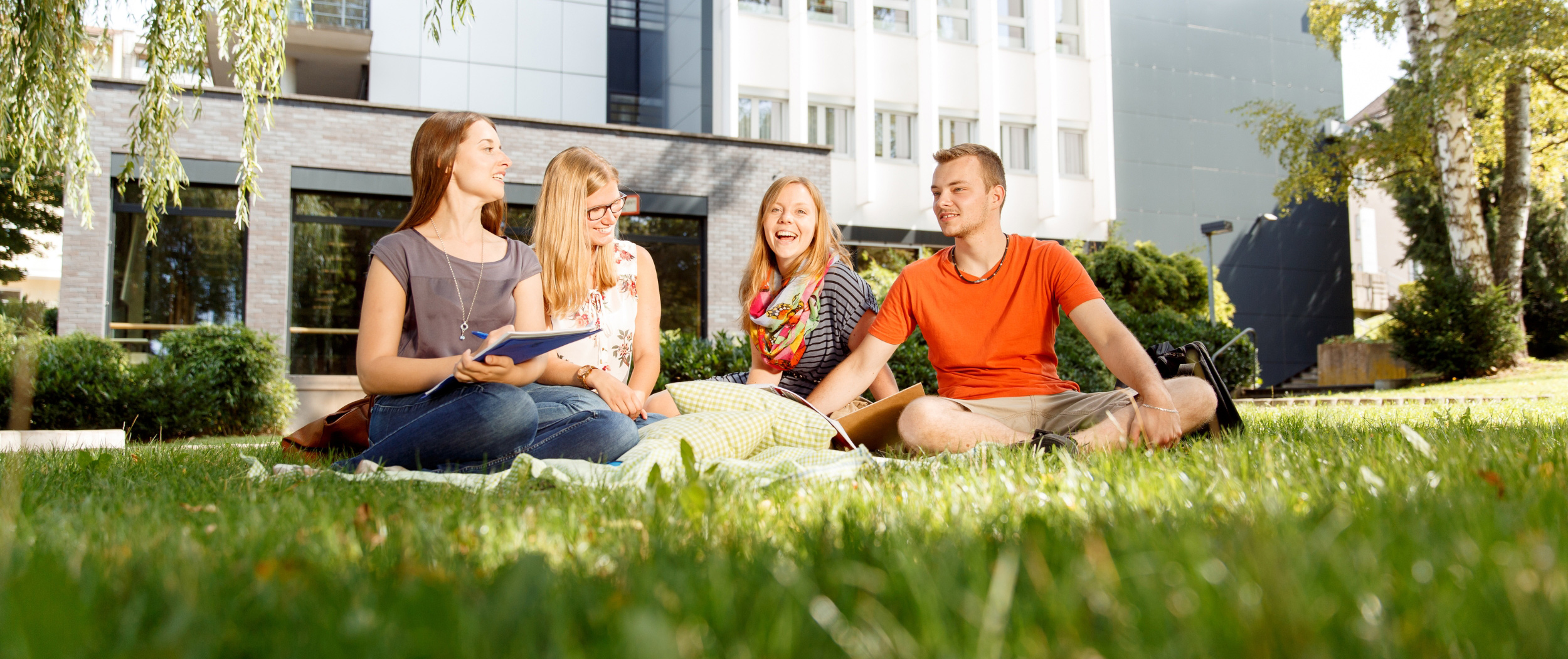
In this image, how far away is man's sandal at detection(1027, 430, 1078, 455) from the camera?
10.5ft

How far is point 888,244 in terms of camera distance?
1844 centimetres

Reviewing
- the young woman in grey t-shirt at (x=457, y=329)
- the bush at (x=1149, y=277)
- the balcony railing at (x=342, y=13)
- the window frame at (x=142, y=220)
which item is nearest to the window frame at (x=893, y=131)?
the bush at (x=1149, y=277)

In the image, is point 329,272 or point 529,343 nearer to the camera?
point 529,343

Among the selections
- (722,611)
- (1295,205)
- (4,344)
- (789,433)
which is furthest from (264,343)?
(1295,205)

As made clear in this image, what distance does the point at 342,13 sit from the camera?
1627 cm

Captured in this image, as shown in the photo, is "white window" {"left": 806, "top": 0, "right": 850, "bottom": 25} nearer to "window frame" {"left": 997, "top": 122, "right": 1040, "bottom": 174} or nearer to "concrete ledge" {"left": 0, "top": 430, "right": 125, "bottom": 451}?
"window frame" {"left": 997, "top": 122, "right": 1040, "bottom": 174}

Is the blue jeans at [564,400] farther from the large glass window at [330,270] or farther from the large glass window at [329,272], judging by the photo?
the large glass window at [329,272]

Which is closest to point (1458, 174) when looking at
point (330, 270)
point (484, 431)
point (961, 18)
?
point (961, 18)

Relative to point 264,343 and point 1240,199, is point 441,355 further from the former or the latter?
point 1240,199

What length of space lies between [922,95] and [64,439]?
15.5 metres

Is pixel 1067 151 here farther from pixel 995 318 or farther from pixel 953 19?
pixel 995 318

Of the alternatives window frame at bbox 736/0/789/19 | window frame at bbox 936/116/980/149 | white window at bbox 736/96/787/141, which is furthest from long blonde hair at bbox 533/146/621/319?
window frame at bbox 936/116/980/149

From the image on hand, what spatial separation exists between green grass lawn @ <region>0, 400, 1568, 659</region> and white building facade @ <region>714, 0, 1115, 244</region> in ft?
Answer: 51.8

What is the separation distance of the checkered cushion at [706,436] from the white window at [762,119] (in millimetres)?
14479
